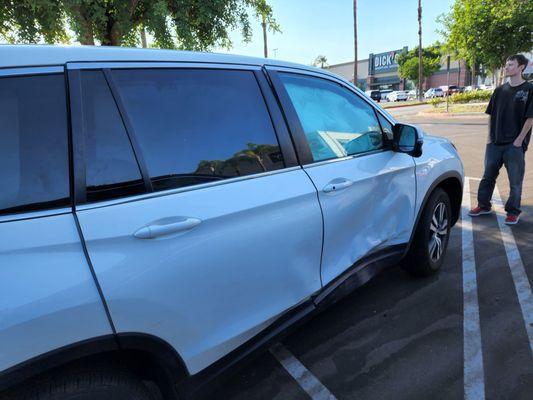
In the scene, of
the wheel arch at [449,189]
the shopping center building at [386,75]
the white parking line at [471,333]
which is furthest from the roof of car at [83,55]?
the shopping center building at [386,75]

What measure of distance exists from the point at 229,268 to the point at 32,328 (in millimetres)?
767

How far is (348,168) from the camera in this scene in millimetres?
2447

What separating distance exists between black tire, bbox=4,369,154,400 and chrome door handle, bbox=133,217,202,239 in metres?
0.51

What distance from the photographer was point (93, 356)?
4.56ft

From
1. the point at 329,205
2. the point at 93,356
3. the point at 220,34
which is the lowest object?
the point at 93,356

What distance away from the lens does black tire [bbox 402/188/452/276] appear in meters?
3.28

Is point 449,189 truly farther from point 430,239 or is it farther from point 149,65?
point 149,65

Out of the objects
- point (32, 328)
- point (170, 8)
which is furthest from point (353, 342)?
point (170, 8)

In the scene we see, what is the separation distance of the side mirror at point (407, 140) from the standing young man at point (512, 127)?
2.30m

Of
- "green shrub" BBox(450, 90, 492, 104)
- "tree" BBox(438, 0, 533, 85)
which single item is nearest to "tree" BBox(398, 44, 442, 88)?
"green shrub" BBox(450, 90, 492, 104)

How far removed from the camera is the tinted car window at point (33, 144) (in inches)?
51.3

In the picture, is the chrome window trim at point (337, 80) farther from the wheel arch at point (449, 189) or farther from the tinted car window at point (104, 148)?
the tinted car window at point (104, 148)

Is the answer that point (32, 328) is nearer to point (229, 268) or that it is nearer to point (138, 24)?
point (229, 268)

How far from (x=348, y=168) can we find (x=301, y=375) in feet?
4.38
